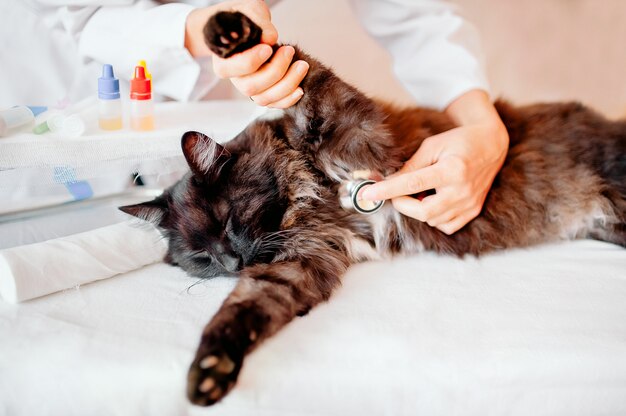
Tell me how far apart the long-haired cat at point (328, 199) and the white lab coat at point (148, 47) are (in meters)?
0.29

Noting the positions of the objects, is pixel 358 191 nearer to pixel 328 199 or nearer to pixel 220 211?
pixel 328 199

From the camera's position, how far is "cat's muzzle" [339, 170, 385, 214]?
122 centimetres

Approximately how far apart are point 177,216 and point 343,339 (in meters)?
0.62

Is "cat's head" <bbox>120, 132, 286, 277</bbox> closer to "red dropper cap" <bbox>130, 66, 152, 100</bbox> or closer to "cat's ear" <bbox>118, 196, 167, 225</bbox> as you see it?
"cat's ear" <bbox>118, 196, 167, 225</bbox>

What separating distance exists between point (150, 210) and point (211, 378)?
629mm

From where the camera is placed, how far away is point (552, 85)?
3.01 m

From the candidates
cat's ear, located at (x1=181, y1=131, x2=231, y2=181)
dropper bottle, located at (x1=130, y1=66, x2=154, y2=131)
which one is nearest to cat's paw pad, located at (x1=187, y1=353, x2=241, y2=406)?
cat's ear, located at (x1=181, y1=131, x2=231, y2=181)

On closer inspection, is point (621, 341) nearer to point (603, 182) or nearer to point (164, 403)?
point (603, 182)

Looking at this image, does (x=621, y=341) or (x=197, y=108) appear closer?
(x=621, y=341)

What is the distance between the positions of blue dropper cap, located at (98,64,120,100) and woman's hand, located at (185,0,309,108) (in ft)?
1.27

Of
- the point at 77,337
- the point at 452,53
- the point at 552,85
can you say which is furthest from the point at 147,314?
the point at 552,85

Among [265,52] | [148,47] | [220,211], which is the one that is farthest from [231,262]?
[148,47]

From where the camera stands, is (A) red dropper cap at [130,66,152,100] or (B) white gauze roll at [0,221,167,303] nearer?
(B) white gauze roll at [0,221,167,303]

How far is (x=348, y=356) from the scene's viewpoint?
0.88 meters
